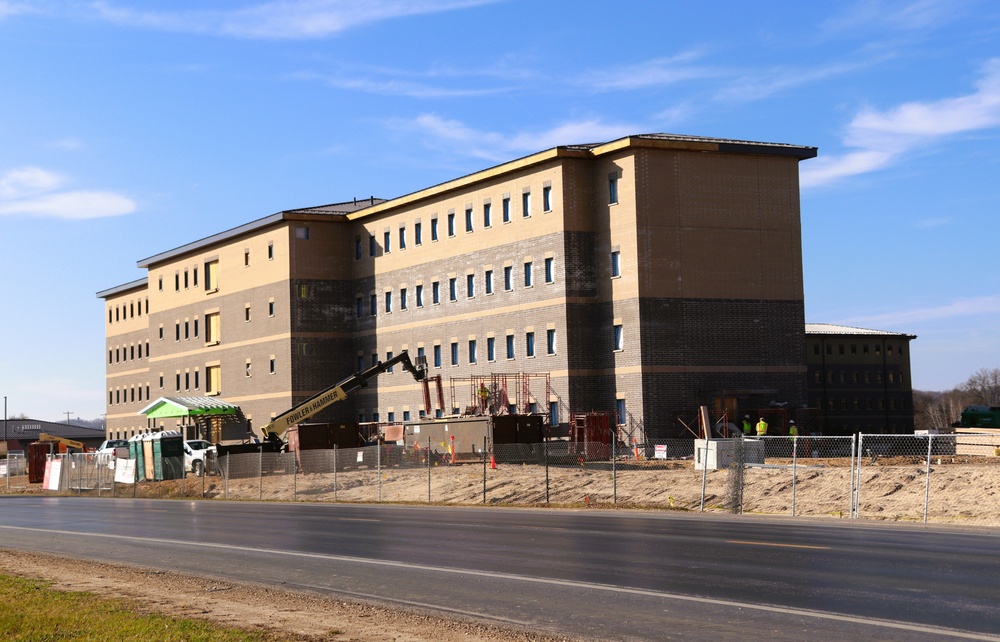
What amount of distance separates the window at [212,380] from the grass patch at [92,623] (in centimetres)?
7492

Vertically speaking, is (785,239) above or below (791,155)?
below

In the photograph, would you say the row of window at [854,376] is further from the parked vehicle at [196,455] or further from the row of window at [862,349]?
the parked vehicle at [196,455]

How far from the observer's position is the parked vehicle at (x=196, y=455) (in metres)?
58.3

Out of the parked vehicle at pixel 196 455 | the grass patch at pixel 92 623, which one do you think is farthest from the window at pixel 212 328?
the grass patch at pixel 92 623

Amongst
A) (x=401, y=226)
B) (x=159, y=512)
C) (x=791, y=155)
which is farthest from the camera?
(x=401, y=226)

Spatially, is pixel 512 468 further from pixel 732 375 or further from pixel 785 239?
pixel 785 239

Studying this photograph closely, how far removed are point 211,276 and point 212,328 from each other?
376cm

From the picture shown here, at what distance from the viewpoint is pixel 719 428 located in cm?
5900

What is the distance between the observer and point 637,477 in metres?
41.8

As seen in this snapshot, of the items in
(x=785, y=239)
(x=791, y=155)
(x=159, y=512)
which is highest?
(x=791, y=155)

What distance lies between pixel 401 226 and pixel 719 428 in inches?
1015

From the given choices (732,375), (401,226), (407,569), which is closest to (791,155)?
(732,375)

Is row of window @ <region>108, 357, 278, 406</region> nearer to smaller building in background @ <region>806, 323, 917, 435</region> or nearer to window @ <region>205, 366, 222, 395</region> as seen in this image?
window @ <region>205, 366, 222, 395</region>

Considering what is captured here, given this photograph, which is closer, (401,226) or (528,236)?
(528,236)
